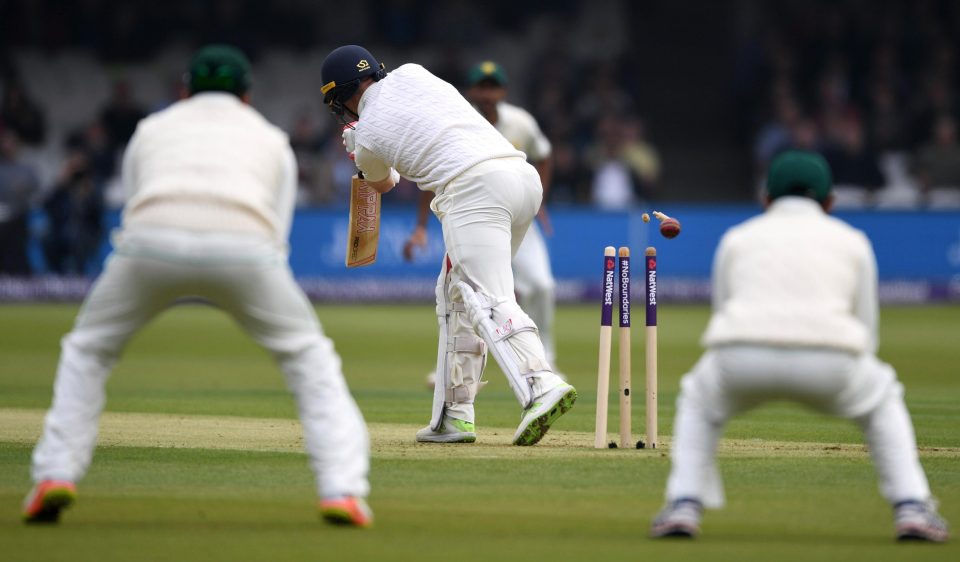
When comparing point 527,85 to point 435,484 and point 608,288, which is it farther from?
point 435,484

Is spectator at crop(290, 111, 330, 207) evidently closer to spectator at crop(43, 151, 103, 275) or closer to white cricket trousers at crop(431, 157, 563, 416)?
spectator at crop(43, 151, 103, 275)

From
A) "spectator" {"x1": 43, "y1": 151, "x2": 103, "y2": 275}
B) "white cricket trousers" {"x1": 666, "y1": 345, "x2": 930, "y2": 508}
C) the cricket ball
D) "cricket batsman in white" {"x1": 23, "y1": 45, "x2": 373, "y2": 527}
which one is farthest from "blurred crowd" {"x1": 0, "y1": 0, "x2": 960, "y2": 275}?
"white cricket trousers" {"x1": 666, "y1": 345, "x2": 930, "y2": 508}

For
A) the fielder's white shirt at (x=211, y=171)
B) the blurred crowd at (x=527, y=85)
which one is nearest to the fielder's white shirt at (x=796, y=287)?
the fielder's white shirt at (x=211, y=171)

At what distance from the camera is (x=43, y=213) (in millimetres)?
21516

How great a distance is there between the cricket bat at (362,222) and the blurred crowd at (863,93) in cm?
1530

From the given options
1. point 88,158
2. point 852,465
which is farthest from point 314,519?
point 88,158

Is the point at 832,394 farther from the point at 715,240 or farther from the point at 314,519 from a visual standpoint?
the point at 715,240

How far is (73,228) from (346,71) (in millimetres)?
14120

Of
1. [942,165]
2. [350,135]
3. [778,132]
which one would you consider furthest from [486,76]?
[778,132]

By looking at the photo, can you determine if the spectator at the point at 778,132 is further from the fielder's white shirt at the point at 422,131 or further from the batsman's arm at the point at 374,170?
the fielder's white shirt at the point at 422,131

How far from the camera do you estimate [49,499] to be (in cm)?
546

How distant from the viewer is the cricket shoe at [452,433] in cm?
823

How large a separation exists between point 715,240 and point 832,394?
16.4 metres

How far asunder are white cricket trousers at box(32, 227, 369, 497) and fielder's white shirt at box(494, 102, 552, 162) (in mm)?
6810
